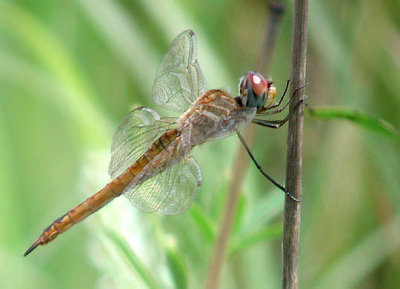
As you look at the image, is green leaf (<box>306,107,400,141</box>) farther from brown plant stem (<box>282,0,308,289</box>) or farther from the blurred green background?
the blurred green background

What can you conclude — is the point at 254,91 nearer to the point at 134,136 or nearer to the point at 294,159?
the point at 134,136

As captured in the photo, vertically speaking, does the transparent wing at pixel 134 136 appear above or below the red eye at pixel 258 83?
above

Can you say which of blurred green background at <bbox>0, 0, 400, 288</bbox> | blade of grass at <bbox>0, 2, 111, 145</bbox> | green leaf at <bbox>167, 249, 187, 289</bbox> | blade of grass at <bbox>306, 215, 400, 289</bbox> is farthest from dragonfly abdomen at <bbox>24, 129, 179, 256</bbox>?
blade of grass at <bbox>306, 215, 400, 289</bbox>

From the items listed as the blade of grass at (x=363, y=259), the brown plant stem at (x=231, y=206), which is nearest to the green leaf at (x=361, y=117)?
the brown plant stem at (x=231, y=206)

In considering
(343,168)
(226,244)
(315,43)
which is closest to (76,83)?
(315,43)

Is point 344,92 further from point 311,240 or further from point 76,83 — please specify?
point 76,83

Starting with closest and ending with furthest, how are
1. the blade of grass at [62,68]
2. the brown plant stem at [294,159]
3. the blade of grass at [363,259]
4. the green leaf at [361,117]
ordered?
the brown plant stem at [294,159] < the green leaf at [361,117] < the blade of grass at [363,259] < the blade of grass at [62,68]

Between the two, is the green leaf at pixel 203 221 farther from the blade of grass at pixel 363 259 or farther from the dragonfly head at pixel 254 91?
the blade of grass at pixel 363 259
